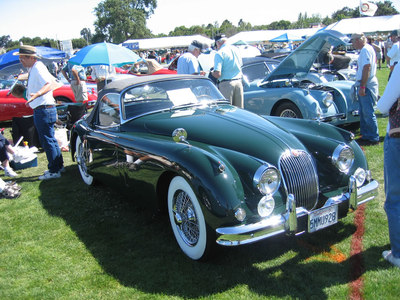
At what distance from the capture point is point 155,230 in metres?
3.97

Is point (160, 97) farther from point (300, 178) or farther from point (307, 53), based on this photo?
point (307, 53)

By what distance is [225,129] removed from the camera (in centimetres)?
373

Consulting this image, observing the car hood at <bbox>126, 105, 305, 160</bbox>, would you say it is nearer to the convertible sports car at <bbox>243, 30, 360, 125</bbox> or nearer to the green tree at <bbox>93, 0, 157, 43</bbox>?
the convertible sports car at <bbox>243, 30, 360, 125</bbox>

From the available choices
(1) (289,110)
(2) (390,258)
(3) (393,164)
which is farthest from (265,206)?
(1) (289,110)

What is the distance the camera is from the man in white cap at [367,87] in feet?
20.7

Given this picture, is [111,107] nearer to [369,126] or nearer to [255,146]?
[255,146]

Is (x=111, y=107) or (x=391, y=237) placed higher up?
(x=111, y=107)

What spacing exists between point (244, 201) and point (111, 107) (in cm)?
263

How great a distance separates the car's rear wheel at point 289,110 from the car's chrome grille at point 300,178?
3.72 metres

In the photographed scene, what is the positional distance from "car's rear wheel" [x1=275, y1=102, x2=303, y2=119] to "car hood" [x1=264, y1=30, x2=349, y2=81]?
1.05m

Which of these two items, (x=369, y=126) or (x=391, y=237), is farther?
(x=369, y=126)

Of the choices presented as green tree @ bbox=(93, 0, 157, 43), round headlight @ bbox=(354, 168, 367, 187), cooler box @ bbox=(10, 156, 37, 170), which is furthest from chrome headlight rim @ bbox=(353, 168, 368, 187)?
green tree @ bbox=(93, 0, 157, 43)

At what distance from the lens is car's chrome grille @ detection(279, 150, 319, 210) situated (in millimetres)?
3172

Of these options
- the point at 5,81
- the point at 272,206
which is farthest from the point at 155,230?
the point at 5,81
